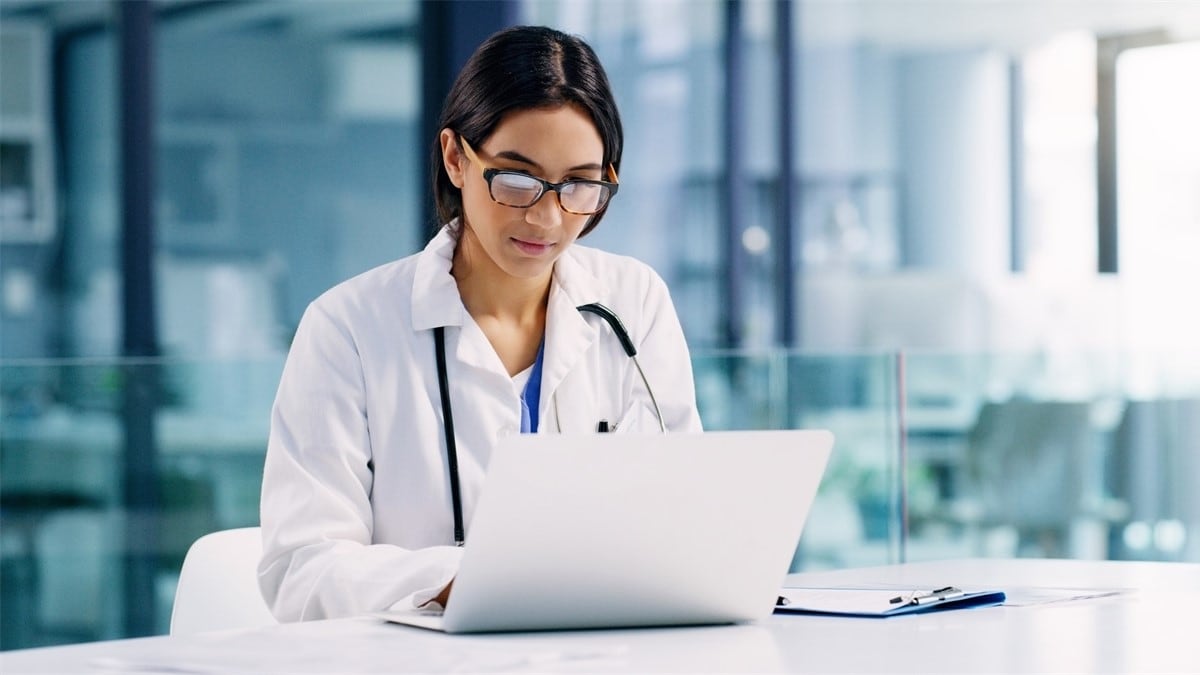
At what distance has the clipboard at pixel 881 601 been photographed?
1.38 metres

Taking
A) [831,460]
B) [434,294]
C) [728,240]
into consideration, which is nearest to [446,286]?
[434,294]

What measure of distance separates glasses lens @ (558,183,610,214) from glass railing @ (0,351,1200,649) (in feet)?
4.95

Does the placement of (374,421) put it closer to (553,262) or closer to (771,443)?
(553,262)

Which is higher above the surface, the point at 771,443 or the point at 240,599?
the point at 771,443

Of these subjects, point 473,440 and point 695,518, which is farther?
point 473,440

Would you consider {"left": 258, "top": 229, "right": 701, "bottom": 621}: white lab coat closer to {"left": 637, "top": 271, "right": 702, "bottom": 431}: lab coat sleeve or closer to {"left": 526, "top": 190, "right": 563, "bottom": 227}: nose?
{"left": 637, "top": 271, "right": 702, "bottom": 431}: lab coat sleeve

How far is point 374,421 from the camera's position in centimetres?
171

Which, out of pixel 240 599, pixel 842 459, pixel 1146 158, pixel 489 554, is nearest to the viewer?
pixel 489 554

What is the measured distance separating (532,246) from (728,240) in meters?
3.84

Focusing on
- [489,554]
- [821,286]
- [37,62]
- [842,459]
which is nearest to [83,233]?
[37,62]

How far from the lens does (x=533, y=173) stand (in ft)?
5.63

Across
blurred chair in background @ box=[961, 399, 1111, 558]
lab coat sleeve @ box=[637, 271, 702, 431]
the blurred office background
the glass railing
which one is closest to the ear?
lab coat sleeve @ box=[637, 271, 702, 431]

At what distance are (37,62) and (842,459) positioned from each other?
2.34 meters

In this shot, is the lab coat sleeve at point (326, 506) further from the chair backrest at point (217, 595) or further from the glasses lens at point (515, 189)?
the glasses lens at point (515, 189)
